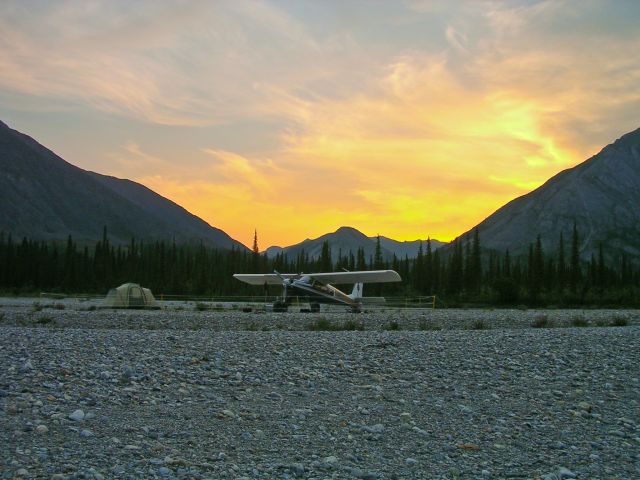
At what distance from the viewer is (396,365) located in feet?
35.0

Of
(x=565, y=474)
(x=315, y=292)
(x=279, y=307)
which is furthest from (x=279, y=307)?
(x=565, y=474)

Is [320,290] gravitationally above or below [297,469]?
above

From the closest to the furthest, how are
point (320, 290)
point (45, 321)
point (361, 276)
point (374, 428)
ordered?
point (374, 428), point (45, 321), point (320, 290), point (361, 276)

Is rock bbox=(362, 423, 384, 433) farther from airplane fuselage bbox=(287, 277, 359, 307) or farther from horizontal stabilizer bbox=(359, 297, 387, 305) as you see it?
horizontal stabilizer bbox=(359, 297, 387, 305)

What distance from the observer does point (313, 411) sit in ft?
24.9

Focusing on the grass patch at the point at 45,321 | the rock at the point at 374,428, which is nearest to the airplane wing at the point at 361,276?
the grass patch at the point at 45,321

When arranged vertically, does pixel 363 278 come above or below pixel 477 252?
below

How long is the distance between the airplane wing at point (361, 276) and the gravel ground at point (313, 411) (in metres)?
27.3

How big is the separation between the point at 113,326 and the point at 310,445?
17.3m

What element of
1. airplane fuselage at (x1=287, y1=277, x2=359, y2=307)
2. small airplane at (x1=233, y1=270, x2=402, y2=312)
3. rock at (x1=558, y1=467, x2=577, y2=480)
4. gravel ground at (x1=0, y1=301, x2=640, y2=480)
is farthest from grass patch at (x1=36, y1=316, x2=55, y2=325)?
rock at (x1=558, y1=467, x2=577, y2=480)

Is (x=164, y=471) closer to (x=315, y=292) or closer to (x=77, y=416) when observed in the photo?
(x=77, y=416)

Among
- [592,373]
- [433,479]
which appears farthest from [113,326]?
[433,479]

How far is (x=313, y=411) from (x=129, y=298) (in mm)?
33294

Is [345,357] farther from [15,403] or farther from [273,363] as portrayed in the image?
[15,403]
